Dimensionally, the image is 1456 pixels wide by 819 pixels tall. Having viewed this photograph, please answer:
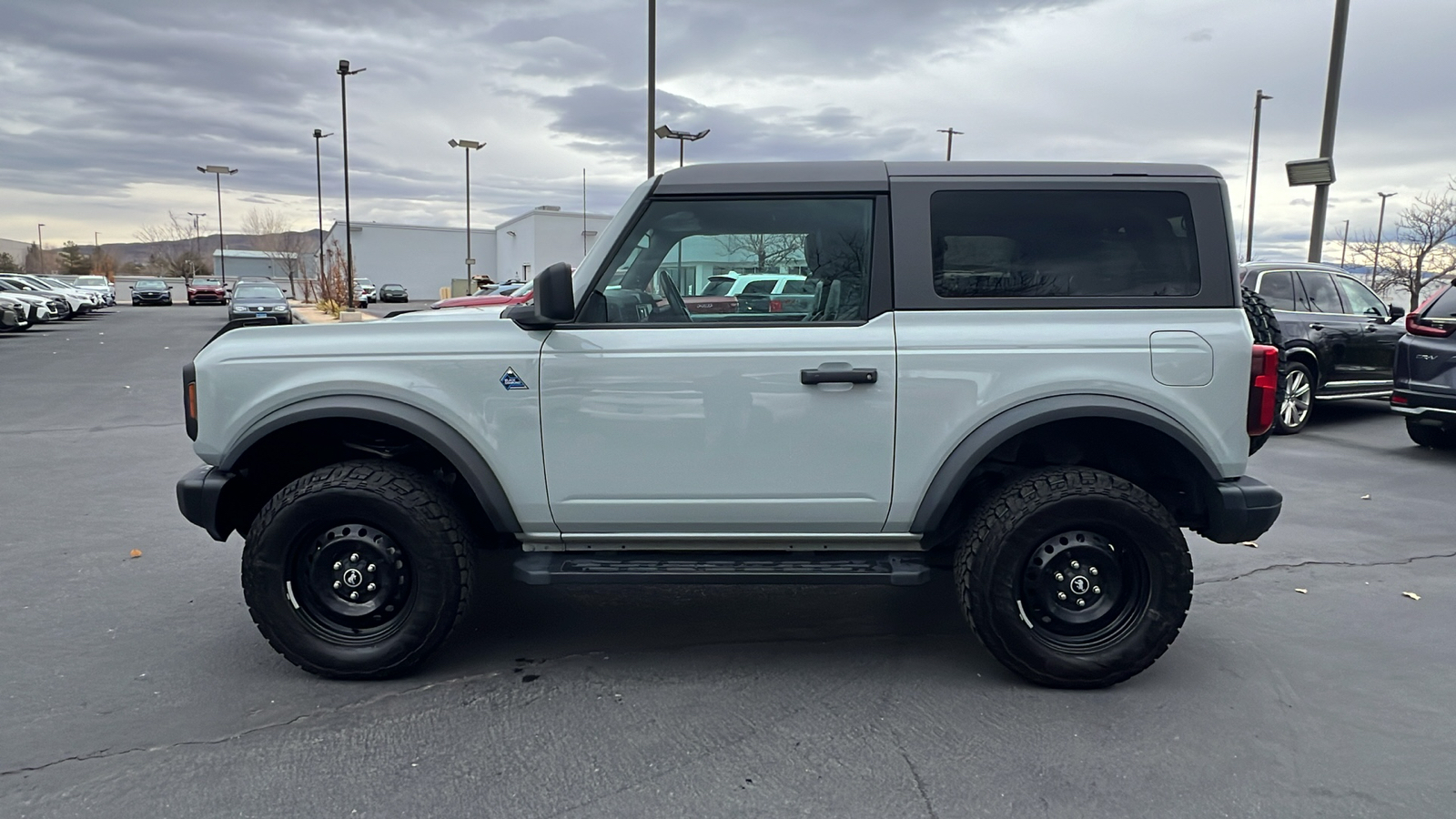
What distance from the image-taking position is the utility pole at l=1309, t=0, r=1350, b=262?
12.7 meters

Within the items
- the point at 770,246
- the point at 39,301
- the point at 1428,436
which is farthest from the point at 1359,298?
the point at 39,301

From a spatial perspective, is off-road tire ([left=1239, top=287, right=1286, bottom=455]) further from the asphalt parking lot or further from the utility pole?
the utility pole

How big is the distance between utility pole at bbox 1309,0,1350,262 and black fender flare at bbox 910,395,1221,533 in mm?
11501

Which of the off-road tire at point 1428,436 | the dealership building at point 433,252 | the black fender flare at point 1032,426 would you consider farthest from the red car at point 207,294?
the black fender flare at point 1032,426

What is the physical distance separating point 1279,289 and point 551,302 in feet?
30.1

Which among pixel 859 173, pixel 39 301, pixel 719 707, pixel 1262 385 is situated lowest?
pixel 719 707

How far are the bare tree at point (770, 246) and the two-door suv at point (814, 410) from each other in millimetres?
15

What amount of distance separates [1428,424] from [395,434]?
946cm

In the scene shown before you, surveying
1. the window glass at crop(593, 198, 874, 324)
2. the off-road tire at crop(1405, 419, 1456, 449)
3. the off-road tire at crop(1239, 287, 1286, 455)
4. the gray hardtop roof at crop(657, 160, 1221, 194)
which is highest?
the gray hardtop roof at crop(657, 160, 1221, 194)

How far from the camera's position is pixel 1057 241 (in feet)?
12.4

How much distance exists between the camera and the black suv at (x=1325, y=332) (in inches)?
391

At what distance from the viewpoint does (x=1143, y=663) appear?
3730mm

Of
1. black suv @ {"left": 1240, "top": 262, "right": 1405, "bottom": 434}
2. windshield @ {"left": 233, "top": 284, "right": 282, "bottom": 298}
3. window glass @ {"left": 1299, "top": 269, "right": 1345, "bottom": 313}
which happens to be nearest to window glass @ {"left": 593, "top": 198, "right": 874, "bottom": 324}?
black suv @ {"left": 1240, "top": 262, "right": 1405, "bottom": 434}

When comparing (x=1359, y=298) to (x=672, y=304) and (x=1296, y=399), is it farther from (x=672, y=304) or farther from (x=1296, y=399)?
(x=672, y=304)
